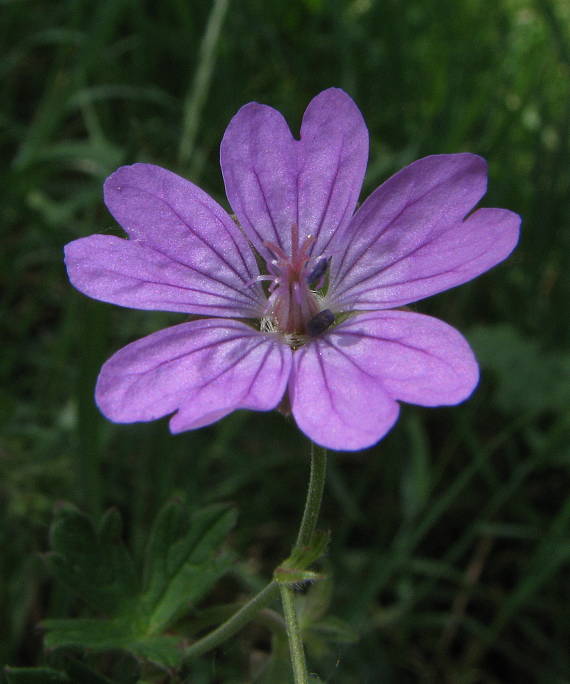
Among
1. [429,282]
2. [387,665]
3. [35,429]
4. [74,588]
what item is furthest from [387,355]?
[35,429]

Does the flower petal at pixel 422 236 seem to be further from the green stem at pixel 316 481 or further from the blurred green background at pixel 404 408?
the blurred green background at pixel 404 408

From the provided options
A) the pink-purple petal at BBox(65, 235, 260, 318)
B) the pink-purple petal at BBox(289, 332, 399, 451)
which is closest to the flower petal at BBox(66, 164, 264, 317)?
the pink-purple petal at BBox(65, 235, 260, 318)

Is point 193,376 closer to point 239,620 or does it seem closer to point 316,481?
point 316,481

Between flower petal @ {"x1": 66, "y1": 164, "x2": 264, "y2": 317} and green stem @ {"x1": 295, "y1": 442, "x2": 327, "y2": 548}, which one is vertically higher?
flower petal @ {"x1": 66, "y1": 164, "x2": 264, "y2": 317}

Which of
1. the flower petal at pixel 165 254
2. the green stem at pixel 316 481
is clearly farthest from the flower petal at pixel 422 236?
the green stem at pixel 316 481

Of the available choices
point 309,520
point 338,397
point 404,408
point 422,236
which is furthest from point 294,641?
point 404,408

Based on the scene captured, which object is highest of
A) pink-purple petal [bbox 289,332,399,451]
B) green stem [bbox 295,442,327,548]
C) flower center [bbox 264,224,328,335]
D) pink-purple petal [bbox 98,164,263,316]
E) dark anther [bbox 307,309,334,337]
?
pink-purple petal [bbox 98,164,263,316]

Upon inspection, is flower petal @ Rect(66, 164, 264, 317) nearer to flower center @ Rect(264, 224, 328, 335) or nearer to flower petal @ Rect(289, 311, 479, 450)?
flower center @ Rect(264, 224, 328, 335)
